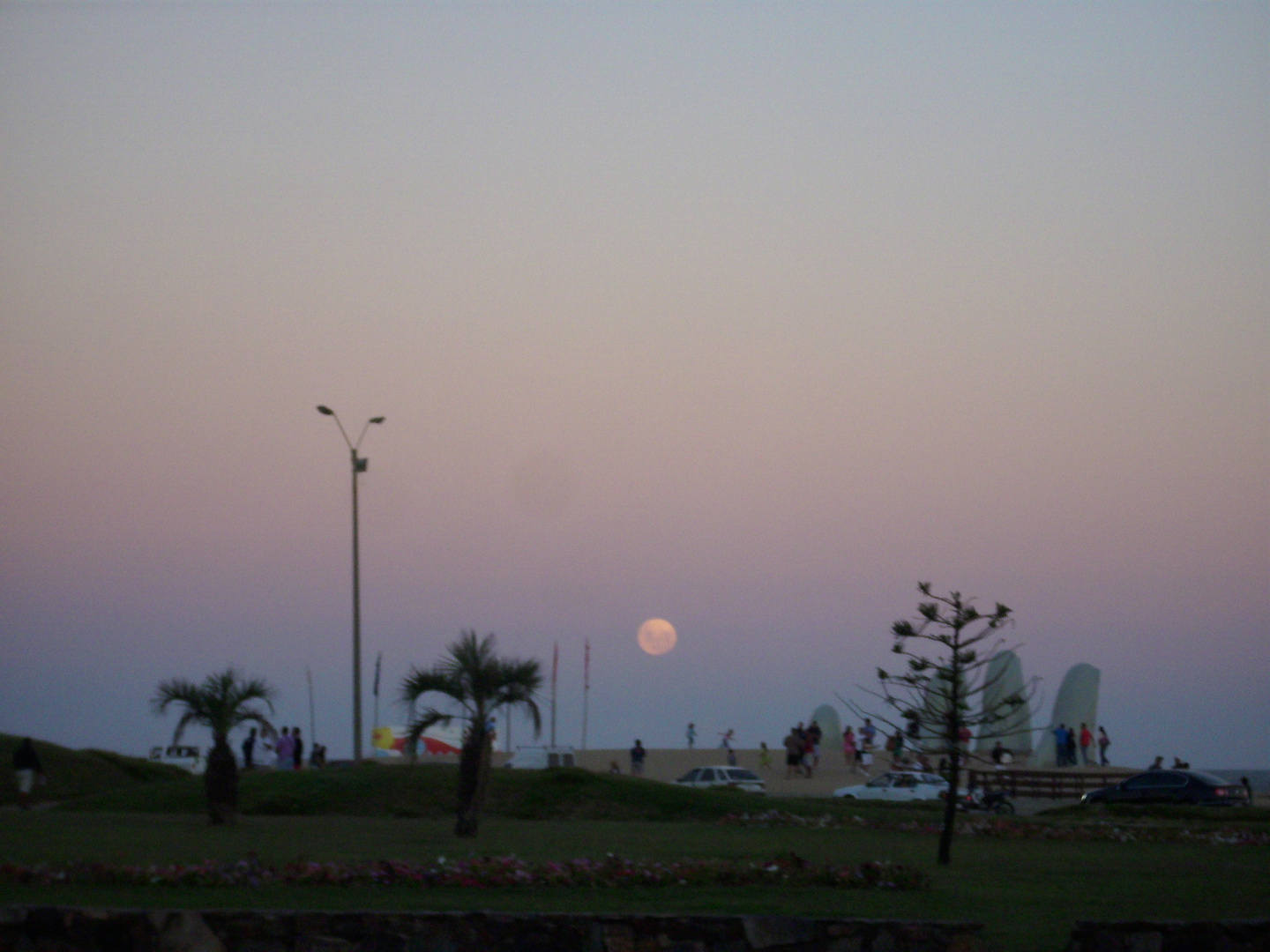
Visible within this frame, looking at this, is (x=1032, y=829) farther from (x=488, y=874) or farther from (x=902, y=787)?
(x=488, y=874)

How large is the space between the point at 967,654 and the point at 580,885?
19.1 feet

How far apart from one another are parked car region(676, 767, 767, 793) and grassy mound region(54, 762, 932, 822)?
889 centimetres

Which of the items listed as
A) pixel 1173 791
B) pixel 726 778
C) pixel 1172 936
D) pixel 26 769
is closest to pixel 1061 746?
pixel 1173 791

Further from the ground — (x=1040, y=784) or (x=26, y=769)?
(x=26, y=769)

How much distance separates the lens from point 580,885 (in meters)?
12.6

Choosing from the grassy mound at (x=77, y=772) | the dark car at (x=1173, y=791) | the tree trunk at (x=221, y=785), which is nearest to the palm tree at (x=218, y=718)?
the tree trunk at (x=221, y=785)

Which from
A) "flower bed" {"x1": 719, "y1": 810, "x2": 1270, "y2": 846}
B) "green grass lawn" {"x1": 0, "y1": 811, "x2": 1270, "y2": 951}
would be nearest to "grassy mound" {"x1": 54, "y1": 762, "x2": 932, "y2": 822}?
"green grass lawn" {"x1": 0, "y1": 811, "x2": 1270, "y2": 951}

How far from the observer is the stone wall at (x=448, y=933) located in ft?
32.3

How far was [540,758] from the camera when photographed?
36062 millimetres

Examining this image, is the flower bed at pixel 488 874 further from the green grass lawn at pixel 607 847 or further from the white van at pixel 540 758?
the white van at pixel 540 758

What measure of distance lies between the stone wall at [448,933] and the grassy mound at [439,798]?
566 inches

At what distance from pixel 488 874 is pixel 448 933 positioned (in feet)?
7.92

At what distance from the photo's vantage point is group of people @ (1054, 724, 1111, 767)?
43844 mm

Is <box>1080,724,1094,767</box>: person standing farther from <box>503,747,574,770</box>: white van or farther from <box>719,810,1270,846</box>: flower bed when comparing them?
<box>719,810,1270,846</box>: flower bed
